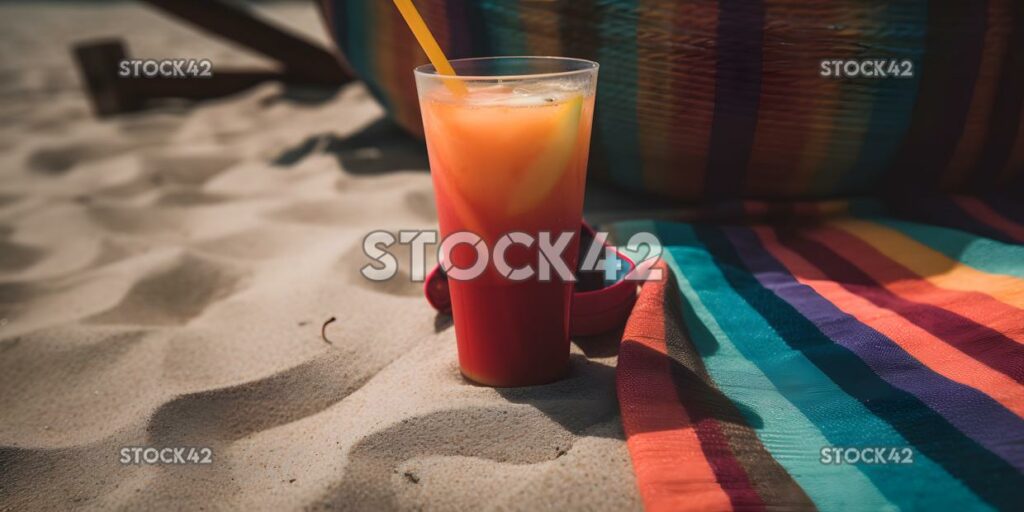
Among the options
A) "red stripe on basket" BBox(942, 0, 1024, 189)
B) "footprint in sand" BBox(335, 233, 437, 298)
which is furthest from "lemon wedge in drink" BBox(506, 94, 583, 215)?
"red stripe on basket" BBox(942, 0, 1024, 189)

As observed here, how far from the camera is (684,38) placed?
1346mm

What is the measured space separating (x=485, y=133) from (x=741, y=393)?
48cm

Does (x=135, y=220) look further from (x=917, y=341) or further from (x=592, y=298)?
(x=917, y=341)

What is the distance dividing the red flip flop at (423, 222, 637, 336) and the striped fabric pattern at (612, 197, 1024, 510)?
0.05 meters

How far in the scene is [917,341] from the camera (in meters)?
1.02

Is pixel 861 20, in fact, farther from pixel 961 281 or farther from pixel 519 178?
pixel 519 178

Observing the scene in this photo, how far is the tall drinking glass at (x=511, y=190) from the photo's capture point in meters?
0.83

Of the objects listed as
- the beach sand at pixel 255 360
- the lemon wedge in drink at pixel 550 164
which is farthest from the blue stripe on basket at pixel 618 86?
the lemon wedge in drink at pixel 550 164

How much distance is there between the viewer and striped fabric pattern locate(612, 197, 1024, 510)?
30.4 inches

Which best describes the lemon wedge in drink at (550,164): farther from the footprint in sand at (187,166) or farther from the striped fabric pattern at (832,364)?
the footprint in sand at (187,166)

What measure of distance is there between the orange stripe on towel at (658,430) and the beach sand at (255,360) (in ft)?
0.09

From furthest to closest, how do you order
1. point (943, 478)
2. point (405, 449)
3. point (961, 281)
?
1. point (961, 281)
2. point (405, 449)
3. point (943, 478)

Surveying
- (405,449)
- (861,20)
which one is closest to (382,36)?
(861,20)

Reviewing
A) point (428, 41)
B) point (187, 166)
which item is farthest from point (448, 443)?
point (187, 166)
